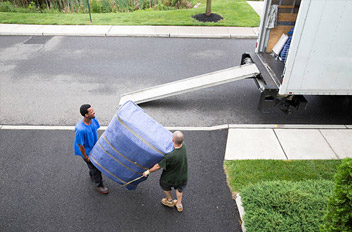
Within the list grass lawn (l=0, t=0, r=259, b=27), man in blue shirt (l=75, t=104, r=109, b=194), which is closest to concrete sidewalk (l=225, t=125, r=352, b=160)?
man in blue shirt (l=75, t=104, r=109, b=194)

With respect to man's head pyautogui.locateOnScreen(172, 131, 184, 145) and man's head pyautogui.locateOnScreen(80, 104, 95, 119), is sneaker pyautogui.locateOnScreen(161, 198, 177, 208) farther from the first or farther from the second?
man's head pyautogui.locateOnScreen(80, 104, 95, 119)

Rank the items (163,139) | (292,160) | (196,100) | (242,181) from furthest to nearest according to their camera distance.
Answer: (196,100), (292,160), (242,181), (163,139)

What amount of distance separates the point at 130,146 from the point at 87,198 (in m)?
1.64

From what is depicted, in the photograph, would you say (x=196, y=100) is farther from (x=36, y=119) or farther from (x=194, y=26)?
→ (x=194, y=26)

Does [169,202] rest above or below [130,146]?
below

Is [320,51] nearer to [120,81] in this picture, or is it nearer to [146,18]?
[120,81]

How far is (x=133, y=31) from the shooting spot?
12891 millimetres

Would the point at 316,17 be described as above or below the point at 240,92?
above

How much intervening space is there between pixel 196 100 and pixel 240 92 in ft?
4.74

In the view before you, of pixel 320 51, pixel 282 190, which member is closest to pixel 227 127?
pixel 282 190

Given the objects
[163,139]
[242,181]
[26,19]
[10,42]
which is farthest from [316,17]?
[26,19]

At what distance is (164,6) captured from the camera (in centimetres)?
1678

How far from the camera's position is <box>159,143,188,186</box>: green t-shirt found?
4.06 metres

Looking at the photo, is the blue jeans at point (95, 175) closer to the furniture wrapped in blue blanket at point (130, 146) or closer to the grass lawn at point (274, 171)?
the furniture wrapped in blue blanket at point (130, 146)
